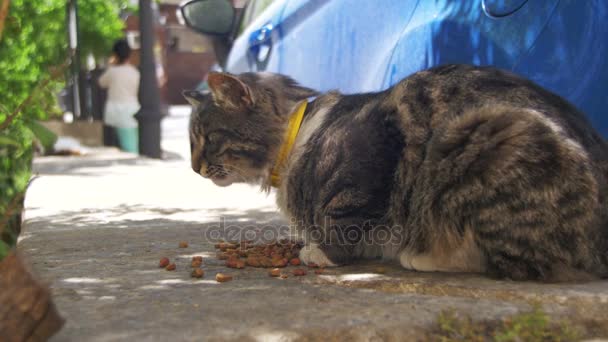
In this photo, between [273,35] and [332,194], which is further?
[273,35]

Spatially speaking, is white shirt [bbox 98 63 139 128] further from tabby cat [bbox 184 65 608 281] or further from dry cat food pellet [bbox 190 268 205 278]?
dry cat food pellet [bbox 190 268 205 278]

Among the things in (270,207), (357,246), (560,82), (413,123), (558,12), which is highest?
(558,12)

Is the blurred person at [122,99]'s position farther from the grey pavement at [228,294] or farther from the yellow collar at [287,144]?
the yellow collar at [287,144]

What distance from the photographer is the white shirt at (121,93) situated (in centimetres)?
1186

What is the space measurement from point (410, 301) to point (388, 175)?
0.68m

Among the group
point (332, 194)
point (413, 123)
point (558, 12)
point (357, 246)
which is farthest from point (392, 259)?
point (558, 12)

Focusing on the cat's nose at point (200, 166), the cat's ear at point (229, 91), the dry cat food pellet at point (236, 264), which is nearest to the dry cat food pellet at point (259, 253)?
the dry cat food pellet at point (236, 264)

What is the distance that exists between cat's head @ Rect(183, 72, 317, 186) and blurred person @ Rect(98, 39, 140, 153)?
8.72 m

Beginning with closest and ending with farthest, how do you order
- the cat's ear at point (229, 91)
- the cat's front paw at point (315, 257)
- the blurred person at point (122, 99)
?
the cat's front paw at point (315, 257)
the cat's ear at point (229, 91)
the blurred person at point (122, 99)

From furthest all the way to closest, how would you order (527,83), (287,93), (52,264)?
(287,93), (52,264), (527,83)

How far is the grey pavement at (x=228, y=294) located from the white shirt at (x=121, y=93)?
7.86 metres

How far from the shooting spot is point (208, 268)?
2992mm

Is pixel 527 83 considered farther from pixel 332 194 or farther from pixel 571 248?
pixel 332 194

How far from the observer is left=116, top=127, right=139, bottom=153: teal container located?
11.9 meters
